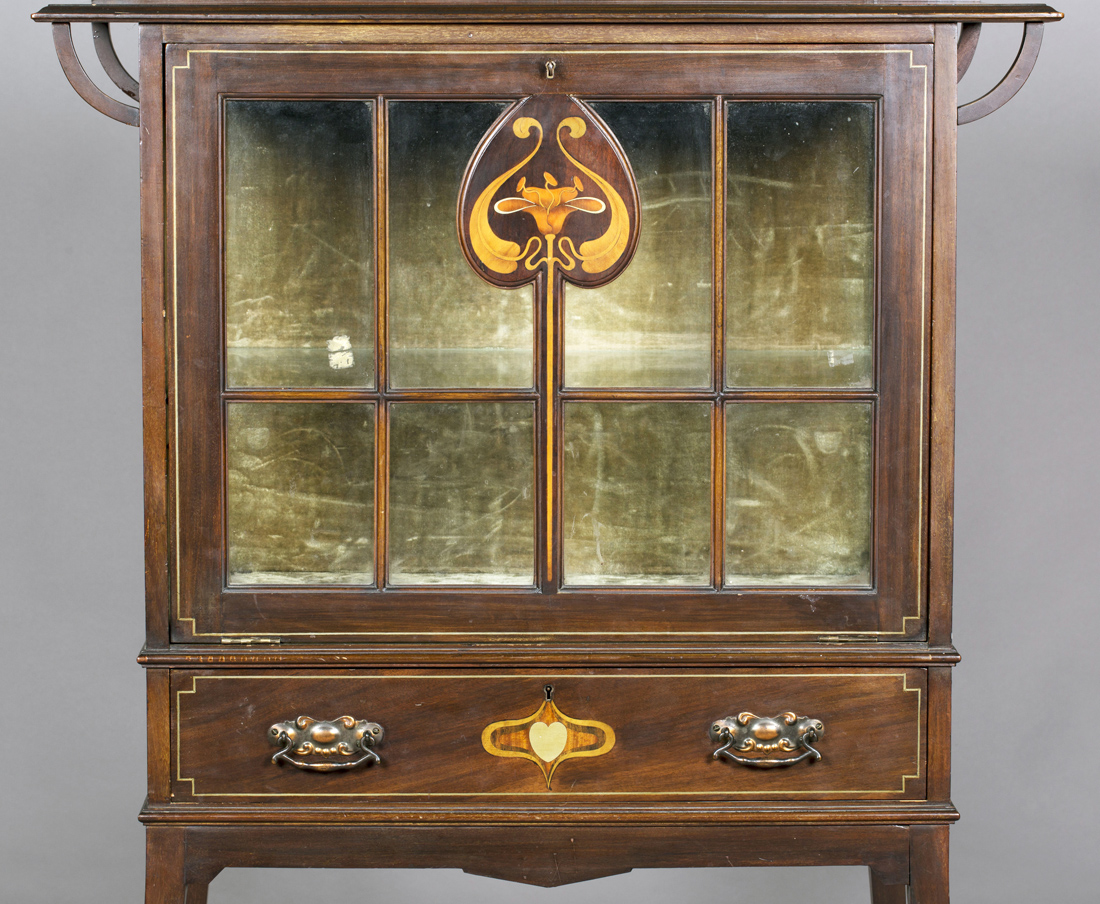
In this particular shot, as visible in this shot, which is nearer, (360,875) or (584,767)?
(584,767)

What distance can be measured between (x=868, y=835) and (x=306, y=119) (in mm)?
1332

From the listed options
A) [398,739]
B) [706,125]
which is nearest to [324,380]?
[398,739]

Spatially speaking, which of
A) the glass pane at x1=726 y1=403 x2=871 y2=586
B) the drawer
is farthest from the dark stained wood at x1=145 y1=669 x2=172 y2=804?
the glass pane at x1=726 y1=403 x2=871 y2=586

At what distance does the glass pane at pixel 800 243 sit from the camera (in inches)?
71.9

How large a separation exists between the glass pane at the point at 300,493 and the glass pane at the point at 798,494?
54 cm

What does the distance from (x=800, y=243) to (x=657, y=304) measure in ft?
0.74

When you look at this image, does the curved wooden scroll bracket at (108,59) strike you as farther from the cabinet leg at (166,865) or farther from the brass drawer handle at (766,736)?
the brass drawer handle at (766,736)

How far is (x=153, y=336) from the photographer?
1.81 metres

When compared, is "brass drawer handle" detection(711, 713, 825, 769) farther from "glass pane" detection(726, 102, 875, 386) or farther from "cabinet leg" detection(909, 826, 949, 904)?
"glass pane" detection(726, 102, 875, 386)

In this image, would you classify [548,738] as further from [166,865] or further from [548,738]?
[166,865]

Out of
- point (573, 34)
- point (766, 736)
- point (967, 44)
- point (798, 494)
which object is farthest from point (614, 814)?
point (967, 44)

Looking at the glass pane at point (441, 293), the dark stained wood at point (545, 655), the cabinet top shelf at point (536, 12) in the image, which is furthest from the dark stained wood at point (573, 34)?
the dark stained wood at point (545, 655)

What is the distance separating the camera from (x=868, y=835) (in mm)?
1865

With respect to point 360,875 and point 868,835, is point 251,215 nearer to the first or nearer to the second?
point 868,835
